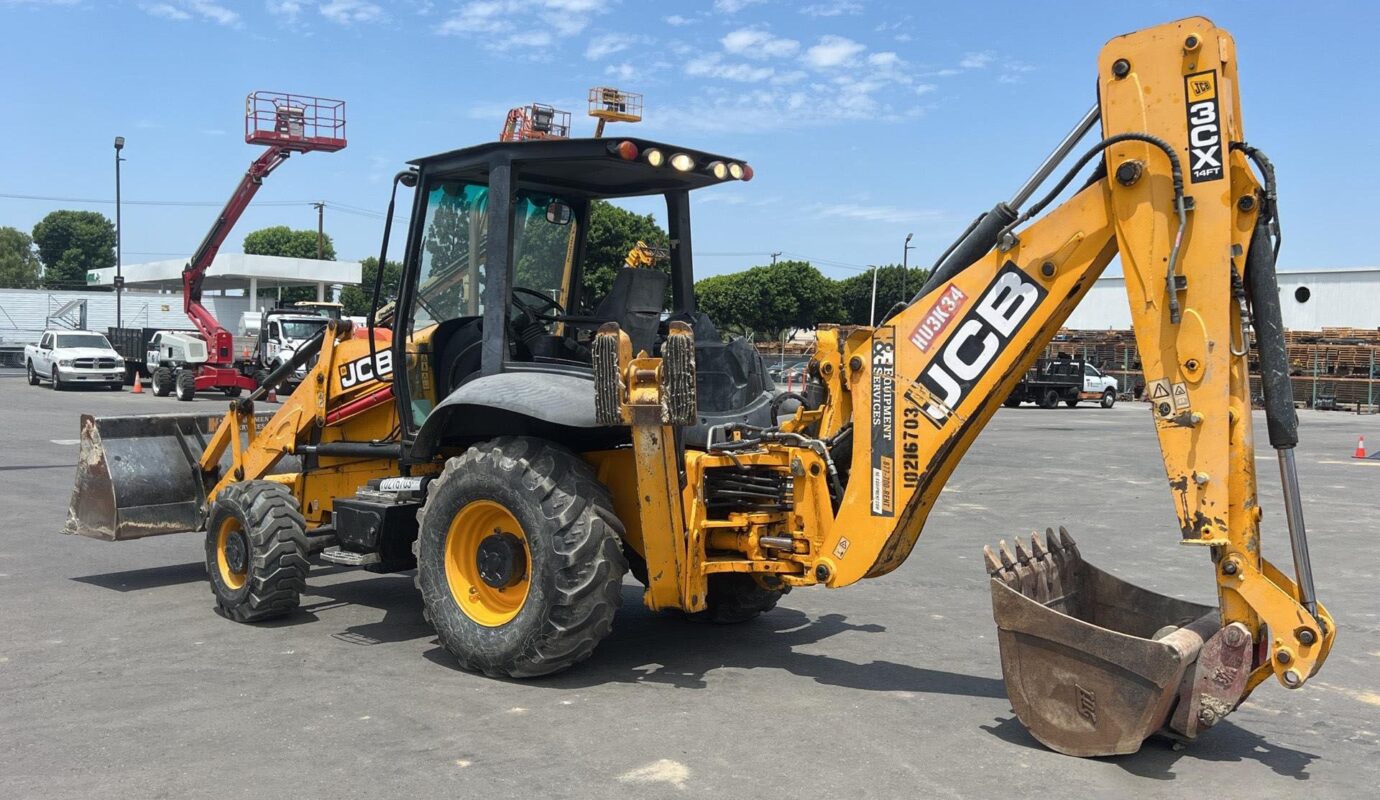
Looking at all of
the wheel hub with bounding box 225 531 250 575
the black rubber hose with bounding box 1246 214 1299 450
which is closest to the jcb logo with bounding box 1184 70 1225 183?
the black rubber hose with bounding box 1246 214 1299 450

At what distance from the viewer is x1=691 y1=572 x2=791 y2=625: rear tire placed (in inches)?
266

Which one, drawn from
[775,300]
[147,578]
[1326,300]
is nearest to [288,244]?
[775,300]

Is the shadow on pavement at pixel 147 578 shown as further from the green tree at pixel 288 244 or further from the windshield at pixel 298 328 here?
the green tree at pixel 288 244

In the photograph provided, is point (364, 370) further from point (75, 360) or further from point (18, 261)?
point (18, 261)

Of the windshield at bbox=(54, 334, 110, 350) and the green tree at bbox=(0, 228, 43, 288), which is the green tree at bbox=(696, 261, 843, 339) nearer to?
the windshield at bbox=(54, 334, 110, 350)

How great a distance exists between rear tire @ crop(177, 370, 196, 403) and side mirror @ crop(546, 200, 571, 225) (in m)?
24.7

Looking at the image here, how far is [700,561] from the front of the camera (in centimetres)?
561

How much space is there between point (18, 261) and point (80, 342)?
82.8m

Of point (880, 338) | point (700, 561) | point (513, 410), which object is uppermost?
point (880, 338)

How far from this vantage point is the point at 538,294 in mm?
6895

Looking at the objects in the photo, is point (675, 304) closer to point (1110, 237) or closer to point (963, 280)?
point (963, 280)

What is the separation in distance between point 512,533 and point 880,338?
209 centimetres

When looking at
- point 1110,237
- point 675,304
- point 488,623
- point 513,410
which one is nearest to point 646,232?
point 675,304

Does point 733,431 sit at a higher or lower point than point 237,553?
higher
